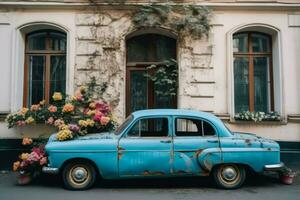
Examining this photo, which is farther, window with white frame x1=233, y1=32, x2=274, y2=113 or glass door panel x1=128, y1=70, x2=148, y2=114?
glass door panel x1=128, y1=70, x2=148, y2=114

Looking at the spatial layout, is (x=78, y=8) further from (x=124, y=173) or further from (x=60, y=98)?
(x=124, y=173)

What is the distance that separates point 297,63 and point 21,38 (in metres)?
7.88

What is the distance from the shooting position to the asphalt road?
705cm

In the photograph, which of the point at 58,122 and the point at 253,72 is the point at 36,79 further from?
the point at 253,72

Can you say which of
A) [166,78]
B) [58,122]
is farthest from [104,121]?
[166,78]

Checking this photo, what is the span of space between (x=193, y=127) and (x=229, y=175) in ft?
4.14

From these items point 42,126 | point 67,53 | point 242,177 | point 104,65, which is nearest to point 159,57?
point 104,65

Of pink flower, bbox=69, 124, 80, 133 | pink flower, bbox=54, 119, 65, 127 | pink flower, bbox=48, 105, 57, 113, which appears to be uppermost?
pink flower, bbox=48, 105, 57, 113

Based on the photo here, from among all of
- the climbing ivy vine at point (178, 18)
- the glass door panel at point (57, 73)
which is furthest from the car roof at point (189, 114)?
the glass door panel at point (57, 73)

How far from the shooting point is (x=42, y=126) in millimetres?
9883

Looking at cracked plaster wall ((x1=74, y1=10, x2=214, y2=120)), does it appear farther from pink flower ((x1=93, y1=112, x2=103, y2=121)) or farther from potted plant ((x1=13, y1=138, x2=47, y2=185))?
potted plant ((x1=13, y1=138, x2=47, y2=185))

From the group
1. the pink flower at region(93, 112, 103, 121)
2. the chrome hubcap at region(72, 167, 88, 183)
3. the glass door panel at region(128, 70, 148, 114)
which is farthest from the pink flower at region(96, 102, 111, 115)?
the chrome hubcap at region(72, 167, 88, 183)

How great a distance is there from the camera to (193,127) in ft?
26.0

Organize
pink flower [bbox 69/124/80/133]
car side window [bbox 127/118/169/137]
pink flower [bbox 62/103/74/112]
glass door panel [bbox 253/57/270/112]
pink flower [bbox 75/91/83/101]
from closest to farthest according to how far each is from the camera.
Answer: car side window [bbox 127/118/169/137], pink flower [bbox 69/124/80/133], pink flower [bbox 62/103/74/112], pink flower [bbox 75/91/83/101], glass door panel [bbox 253/57/270/112]
